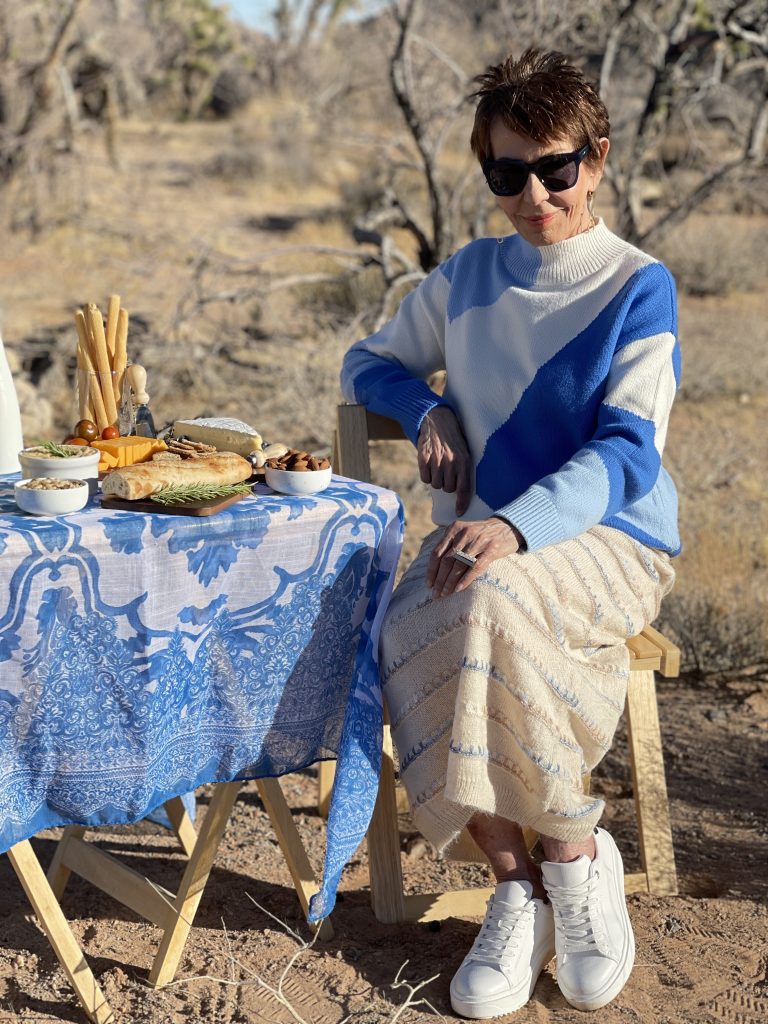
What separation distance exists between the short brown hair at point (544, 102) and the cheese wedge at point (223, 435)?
79cm

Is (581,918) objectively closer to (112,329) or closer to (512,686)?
(512,686)

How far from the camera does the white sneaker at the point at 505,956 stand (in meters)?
2.29

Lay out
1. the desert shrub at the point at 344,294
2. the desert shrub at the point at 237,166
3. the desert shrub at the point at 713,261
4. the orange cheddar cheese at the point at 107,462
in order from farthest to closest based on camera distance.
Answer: the desert shrub at the point at 237,166 → the desert shrub at the point at 713,261 → the desert shrub at the point at 344,294 → the orange cheddar cheese at the point at 107,462

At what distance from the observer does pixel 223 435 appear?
96.8 inches

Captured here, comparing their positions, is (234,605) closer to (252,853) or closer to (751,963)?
(252,853)

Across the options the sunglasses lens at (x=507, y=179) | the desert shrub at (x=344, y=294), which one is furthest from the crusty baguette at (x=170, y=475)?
the desert shrub at (x=344, y=294)

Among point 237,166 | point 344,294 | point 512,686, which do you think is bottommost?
point 344,294

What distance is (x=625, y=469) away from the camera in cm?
237

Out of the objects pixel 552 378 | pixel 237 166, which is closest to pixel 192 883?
pixel 552 378

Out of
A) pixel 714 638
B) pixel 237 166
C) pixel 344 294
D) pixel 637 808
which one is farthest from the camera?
pixel 237 166

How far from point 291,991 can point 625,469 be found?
121 cm

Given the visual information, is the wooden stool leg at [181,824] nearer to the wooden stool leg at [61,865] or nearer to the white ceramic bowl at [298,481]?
the wooden stool leg at [61,865]

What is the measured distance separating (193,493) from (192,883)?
0.80m

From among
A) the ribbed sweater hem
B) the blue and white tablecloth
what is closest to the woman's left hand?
the blue and white tablecloth
